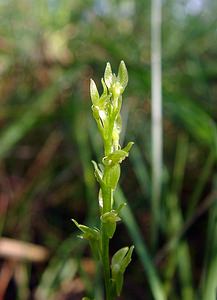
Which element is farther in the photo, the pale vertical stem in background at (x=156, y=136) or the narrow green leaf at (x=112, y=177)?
the pale vertical stem in background at (x=156, y=136)

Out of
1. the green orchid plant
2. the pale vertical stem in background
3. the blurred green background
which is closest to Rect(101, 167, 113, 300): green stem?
the green orchid plant

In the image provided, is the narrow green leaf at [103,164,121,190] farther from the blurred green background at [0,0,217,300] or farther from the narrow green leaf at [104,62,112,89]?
the blurred green background at [0,0,217,300]

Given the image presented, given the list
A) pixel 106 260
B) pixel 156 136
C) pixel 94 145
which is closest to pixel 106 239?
pixel 106 260

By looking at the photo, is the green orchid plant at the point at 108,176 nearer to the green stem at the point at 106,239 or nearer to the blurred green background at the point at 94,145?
the green stem at the point at 106,239

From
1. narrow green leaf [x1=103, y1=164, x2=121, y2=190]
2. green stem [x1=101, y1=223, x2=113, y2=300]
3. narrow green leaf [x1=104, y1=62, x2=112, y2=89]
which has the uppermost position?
narrow green leaf [x1=104, y1=62, x2=112, y2=89]

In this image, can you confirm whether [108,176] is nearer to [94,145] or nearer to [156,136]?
[156,136]

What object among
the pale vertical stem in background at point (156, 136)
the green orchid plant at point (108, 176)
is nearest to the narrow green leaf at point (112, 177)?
the green orchid plant at point (108, 176)

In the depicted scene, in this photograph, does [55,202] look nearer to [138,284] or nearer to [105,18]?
[138,284]

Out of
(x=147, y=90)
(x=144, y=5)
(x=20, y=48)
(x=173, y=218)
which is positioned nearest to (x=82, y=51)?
(x=20, y=48)
